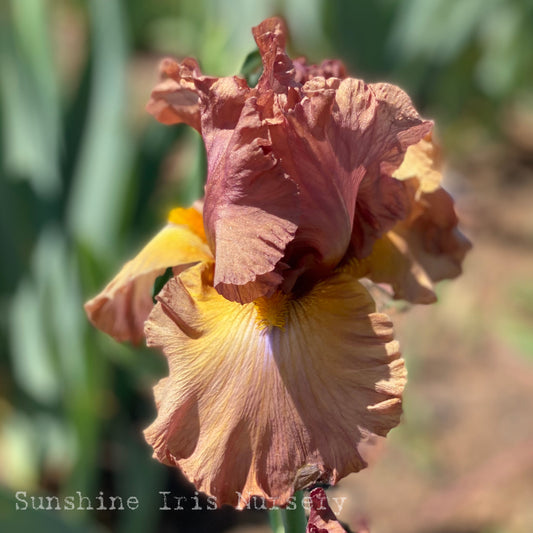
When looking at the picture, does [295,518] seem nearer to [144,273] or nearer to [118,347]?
[144,273]

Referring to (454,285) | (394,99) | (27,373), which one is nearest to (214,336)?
(394,99)

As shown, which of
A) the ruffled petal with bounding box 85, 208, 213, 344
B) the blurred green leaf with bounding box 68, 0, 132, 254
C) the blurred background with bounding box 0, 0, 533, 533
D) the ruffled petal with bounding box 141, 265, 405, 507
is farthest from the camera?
the blurred green leaf with bounding box 68, 0, 132, 254

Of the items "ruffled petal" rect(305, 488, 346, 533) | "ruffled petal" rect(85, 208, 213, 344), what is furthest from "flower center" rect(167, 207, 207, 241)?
"ruffled petal" rect(305, 488, 346, 533)

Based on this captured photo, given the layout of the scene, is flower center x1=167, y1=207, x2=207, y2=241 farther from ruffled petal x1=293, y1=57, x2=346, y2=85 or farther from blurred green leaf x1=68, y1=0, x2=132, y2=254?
blurred green leaf x1=68, y1=0, x2=132, y2=254

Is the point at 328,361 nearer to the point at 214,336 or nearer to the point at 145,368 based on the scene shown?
the point at 214,336

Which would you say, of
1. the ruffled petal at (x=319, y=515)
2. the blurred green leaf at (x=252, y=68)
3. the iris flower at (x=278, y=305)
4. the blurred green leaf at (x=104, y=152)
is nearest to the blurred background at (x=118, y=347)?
the blurred green leaf at (x=104, y=152)

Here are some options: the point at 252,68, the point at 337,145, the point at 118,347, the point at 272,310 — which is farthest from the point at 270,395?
the point at 118,347
